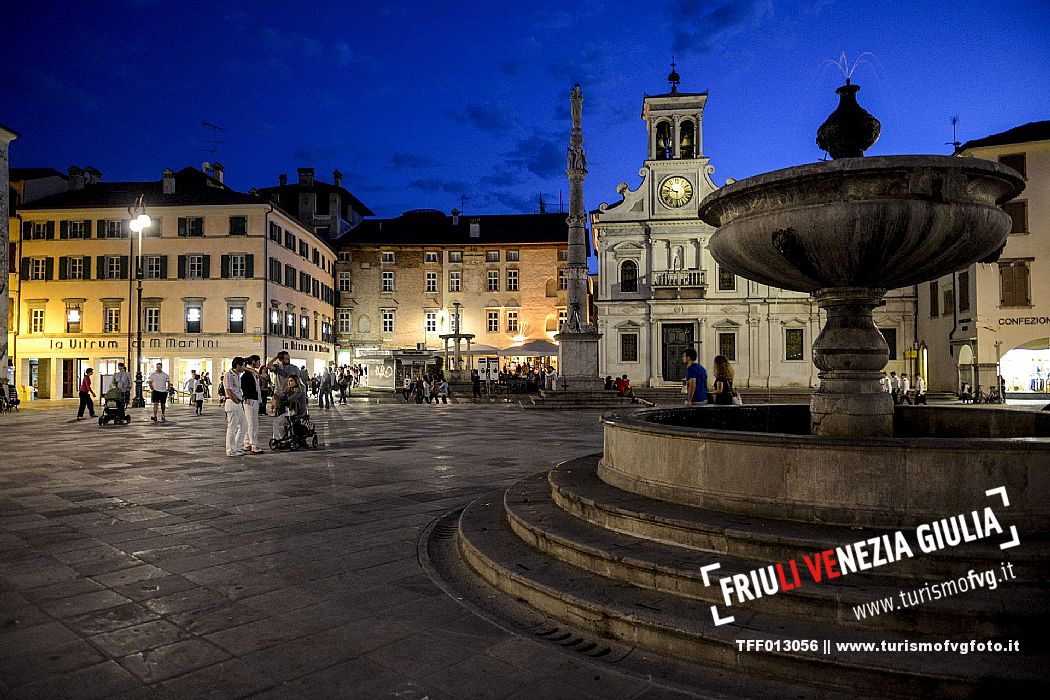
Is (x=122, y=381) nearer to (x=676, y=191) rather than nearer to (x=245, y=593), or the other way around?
(x=245, y=593)

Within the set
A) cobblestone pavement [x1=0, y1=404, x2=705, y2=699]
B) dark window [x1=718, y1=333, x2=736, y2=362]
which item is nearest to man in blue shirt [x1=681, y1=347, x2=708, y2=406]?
cobblestone pavement [x1=0, y1=404, x2=705, y2=699]

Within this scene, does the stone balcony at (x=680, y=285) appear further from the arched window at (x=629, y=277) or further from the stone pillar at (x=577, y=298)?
the stone pillar at (x=577, y=298)

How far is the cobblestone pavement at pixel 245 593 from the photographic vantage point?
3.04m

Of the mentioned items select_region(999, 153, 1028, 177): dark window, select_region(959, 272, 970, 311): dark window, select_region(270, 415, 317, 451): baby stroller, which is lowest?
select_region(270, 415, 317, 451): baby stroller

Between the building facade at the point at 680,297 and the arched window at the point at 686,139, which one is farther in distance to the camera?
the arched window at the point at 686,139

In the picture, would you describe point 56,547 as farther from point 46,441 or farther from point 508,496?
point 46,441

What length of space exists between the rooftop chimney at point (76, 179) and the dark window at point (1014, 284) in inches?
2109

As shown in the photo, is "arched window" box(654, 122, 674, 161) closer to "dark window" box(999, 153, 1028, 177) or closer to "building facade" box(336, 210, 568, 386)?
"building facade" box(336, 210, 568, 386)

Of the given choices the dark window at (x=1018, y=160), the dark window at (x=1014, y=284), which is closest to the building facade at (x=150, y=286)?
the dark window at (x=1014, y=284)

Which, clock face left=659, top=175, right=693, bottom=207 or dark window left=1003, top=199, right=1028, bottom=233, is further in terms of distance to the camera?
clock face left=659, top=175, right=693, bottom=207

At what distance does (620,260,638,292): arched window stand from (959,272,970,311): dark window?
16723 mm

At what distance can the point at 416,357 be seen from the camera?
42281 millimetres

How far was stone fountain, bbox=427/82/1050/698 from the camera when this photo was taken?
3.10 metres

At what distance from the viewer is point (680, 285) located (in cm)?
3919
